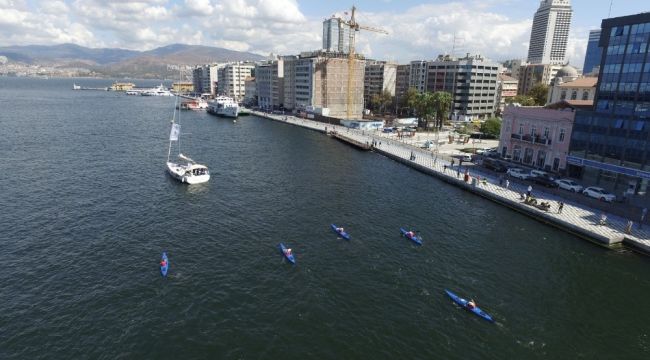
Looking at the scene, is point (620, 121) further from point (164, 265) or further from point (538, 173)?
point (164, 265)

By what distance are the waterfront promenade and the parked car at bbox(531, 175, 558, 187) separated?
2.67 m

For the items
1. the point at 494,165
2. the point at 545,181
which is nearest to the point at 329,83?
the point at 494,165

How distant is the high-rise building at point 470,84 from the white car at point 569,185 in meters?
113

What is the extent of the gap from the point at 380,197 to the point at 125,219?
41.8 m

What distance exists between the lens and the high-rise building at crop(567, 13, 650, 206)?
62469 millimetres

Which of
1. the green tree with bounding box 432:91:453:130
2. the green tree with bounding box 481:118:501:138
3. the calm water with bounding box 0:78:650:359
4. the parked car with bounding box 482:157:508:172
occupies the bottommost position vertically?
the calm water with bounding box 0:78:650:359

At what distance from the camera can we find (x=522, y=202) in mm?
63000

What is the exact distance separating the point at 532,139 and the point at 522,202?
25391 millimetres

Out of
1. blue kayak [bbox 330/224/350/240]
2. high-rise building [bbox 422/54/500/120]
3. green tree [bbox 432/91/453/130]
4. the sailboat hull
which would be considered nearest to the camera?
blue kayak [bbox 330/224/350/240]

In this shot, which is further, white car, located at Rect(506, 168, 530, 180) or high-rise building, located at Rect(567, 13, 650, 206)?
white car, located at Rect(506, 168, 530, 180)

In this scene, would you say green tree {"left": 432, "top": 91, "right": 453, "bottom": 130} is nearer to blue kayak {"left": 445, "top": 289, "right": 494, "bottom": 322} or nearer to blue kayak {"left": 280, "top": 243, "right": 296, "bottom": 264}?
blue kayak {"left": 280, "top": 243, "right": 296, "bottom": 264}

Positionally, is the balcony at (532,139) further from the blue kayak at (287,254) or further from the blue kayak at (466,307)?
the blue kayak at (287,254)

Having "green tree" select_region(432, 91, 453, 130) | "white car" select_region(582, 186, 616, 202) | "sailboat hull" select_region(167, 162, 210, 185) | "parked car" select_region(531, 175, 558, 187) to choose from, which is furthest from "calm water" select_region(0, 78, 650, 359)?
"green tree" select_region(432, 91, 453, 130)

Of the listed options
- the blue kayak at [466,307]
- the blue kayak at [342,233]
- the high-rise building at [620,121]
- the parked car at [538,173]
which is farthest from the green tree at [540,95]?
the blue kayak at [466,307]
